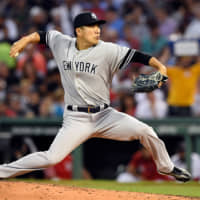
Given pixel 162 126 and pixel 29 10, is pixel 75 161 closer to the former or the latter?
pixel 162 126

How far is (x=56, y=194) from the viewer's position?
482cm

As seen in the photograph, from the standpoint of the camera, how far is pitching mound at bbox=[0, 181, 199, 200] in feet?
15.5

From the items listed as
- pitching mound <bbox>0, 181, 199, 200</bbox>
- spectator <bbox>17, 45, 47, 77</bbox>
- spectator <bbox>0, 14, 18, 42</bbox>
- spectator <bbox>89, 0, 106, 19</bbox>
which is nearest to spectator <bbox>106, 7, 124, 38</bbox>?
spectator <bbox>89, 0, 106, 19</bbox>

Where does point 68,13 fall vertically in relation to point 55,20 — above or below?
above

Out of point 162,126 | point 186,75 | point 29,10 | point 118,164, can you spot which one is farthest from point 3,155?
point 29,10

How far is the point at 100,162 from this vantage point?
814cm

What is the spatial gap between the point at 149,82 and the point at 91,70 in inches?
24.1

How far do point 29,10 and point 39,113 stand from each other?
341cm

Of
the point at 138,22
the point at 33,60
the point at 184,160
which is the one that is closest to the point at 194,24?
the point at 138,22

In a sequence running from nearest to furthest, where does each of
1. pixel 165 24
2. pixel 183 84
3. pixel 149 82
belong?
pixel 149 82 < pixel 183 84 < pixel 165 24

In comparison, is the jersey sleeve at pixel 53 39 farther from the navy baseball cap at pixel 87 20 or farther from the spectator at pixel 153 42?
the spectator at pixel 153 42

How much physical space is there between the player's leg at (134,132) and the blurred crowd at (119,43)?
9.50 ft

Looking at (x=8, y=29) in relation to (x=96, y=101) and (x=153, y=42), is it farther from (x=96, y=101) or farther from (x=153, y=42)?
(x=96, y=101)

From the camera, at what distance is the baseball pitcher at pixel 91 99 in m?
4.88
